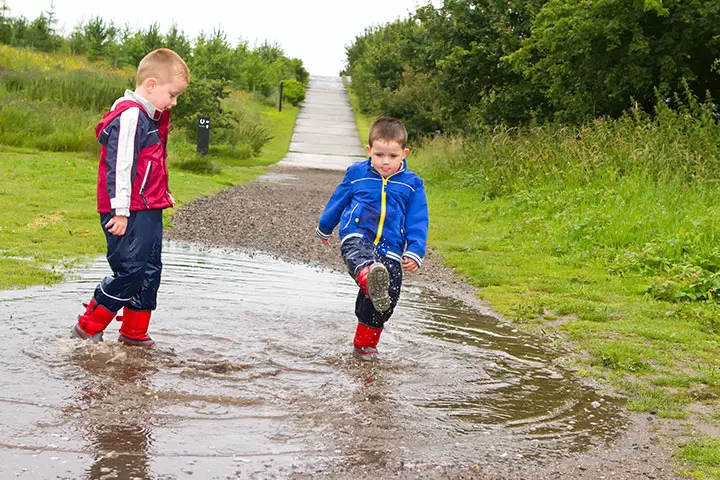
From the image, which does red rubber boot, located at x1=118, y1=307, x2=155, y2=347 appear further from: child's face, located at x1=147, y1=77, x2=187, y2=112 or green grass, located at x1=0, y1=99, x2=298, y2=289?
green grass, located at x1=0, y1=99, x2=298, y2=289

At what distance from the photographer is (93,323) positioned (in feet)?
18.1

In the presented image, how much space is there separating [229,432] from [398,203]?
207cm

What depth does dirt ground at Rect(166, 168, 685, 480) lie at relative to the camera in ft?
12.9

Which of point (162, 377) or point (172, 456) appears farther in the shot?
point (162, 377)

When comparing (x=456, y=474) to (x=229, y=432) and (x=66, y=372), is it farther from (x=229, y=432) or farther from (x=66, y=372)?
(x=66, y=372)

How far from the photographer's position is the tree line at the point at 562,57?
18594 mm

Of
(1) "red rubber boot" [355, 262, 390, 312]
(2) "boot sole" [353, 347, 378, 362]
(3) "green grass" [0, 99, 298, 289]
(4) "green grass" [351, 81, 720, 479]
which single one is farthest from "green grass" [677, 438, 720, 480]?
(3) "green grass" [0, 99, 298, 289]

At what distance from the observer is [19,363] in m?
5.11

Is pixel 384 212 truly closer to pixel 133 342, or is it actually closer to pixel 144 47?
pixel 133 342

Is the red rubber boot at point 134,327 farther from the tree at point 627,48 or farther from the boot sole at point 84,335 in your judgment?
the tree at point 627,48

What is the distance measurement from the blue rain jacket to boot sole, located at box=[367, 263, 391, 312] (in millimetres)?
367

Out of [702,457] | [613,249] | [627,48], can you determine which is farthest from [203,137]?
[702,457]

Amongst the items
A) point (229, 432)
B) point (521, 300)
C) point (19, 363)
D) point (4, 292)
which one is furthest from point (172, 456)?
point (521, 300)

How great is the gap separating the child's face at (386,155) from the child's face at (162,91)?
4.21 ft
